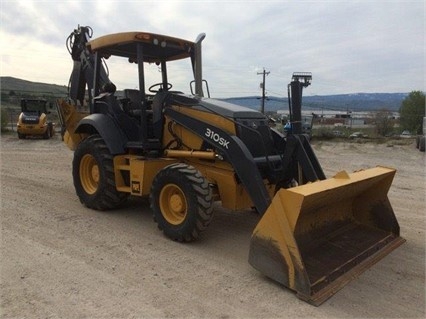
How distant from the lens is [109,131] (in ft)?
20.3

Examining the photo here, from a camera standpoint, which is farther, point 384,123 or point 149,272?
point 384,123

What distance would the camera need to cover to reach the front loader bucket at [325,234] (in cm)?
369

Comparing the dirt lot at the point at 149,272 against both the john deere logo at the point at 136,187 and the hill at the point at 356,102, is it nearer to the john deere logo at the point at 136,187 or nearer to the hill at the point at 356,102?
the john deere logo at the point at 136,187

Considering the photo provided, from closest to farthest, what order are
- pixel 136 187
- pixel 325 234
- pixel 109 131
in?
pixel 325 234, pixel 136 187, pixel 109 131

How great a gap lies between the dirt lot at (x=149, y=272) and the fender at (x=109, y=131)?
104 centimetres

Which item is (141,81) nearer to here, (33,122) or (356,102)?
(33,122)

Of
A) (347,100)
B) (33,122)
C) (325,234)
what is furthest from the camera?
(347,100)

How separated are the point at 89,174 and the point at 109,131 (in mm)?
930

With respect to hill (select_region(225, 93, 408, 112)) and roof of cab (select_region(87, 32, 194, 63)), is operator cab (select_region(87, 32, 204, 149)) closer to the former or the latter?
roof of cab (select_region(87, 32, 194, 63))

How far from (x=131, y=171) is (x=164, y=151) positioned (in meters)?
0.56

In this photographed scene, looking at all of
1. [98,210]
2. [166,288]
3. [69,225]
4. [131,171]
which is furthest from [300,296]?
[98,210]

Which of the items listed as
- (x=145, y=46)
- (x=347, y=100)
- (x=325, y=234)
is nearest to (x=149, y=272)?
(x=325, y=234)

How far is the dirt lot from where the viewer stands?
343cm

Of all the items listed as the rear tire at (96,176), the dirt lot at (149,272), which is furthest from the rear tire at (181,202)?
the rear tire at (96,176)
